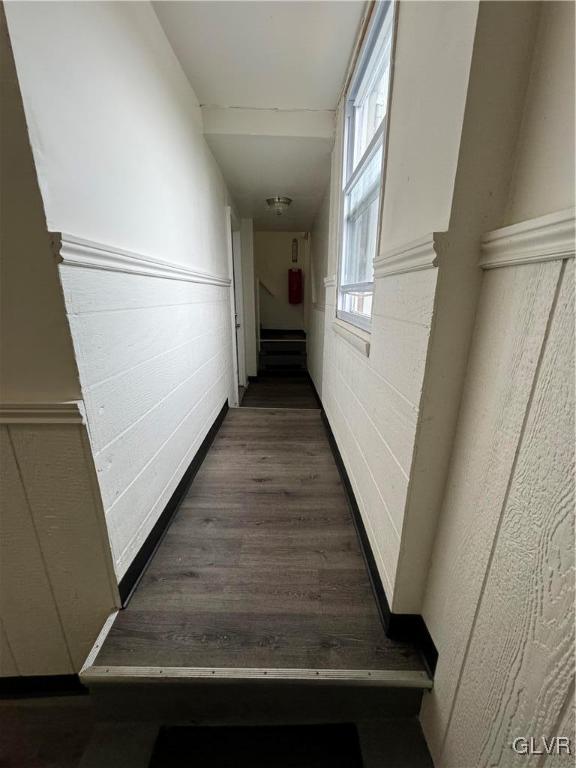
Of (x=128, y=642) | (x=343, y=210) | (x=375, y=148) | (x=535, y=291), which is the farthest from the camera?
(x=343, y=210)

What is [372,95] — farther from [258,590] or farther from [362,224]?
[258,590]

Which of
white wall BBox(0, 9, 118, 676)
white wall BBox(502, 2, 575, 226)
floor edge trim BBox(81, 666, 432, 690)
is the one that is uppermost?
white wall BBox(502, 2, 575, 226)

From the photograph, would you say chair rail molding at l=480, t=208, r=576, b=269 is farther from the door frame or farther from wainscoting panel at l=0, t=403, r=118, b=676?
the door frame

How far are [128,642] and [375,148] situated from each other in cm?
227

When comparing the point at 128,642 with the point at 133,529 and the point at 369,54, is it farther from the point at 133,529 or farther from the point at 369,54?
the point at 369,54

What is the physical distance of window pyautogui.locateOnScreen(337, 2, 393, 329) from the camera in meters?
1.39

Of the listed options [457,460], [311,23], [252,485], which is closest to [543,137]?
[457,460]

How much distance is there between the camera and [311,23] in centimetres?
145

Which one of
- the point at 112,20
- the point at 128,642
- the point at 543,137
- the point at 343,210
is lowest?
the point at 128,642

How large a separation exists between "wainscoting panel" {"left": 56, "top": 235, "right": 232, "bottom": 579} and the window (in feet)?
3.43

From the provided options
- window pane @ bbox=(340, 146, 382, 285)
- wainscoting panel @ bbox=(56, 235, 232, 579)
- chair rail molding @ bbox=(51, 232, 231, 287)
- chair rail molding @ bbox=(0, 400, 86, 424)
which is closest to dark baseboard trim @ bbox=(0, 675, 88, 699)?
wainscoting panel @ bbox=(56, 235, 232, 579)

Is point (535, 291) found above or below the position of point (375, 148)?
below

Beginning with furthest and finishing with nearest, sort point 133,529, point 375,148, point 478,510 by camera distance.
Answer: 1. point 375,148
2. point 133,529
3. point 478,510

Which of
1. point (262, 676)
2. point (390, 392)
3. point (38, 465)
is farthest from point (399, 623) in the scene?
point (38, 465)
